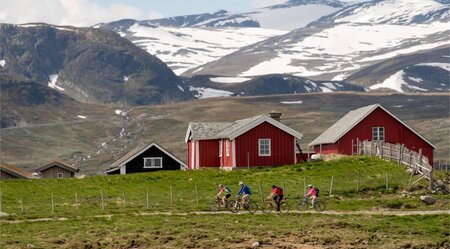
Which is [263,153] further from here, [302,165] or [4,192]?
[4,192]

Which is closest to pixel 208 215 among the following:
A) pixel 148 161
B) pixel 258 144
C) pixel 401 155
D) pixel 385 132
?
pixel 401 155

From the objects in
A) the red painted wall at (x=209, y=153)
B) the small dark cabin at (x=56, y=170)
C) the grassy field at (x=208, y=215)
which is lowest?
the grassy field at (x=208, y=215)

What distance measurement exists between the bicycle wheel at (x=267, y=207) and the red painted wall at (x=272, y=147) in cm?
1995

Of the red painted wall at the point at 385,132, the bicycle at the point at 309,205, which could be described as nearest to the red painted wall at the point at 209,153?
the red painted wall at the point at 385,132

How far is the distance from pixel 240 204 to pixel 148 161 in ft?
112

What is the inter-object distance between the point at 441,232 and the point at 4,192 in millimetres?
27433

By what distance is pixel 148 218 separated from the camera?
1699 inches

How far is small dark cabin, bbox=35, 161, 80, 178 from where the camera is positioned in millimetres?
101750

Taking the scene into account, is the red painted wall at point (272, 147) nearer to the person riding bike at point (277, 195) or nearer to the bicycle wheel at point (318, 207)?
the bicycle wheel at point (318, 207)

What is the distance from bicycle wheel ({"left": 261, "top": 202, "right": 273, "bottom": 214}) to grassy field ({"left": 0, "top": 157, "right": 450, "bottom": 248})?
170 centimetres

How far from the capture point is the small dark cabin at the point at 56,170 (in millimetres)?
101750

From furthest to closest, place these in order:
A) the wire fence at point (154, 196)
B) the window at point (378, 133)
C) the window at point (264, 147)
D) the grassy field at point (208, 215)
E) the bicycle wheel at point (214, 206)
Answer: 1. the window at point (378, 133)
2. the window at point (264, 147)
3. the wire fence at point (154, 196)
4. the bicycle wheel at point (214, 206)
5. the grassy field at point (208, 215)

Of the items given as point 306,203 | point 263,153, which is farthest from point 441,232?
point 263,153

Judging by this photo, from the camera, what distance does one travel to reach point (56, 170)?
336 feet
